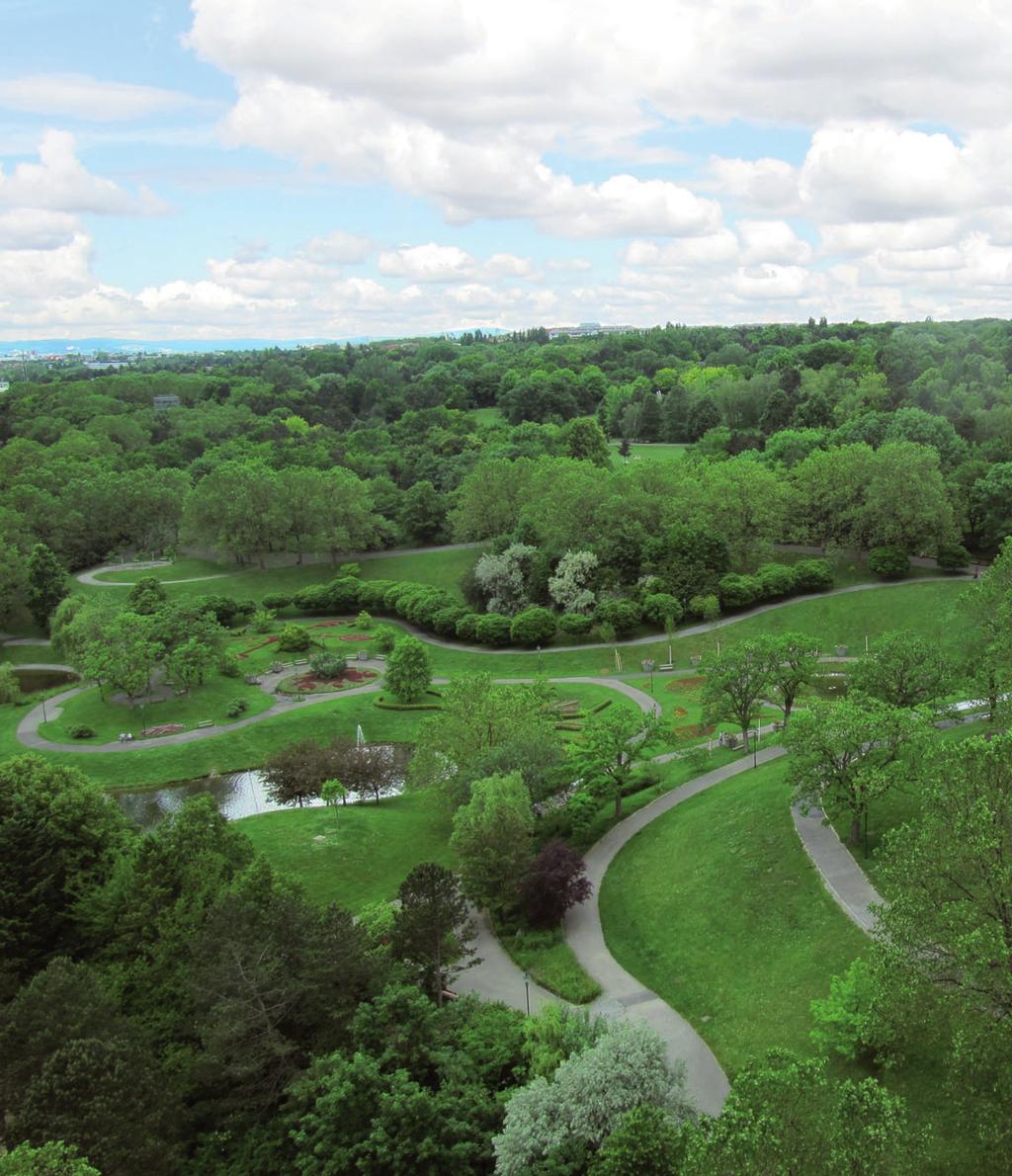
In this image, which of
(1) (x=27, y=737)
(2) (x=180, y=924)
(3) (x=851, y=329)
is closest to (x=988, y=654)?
(2) (x=180, y=924)

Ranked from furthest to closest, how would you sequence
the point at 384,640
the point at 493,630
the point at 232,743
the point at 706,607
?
1. the point at 384,640
2. the point at 493,630
3. the point at 706,607
4. the point at 232,743

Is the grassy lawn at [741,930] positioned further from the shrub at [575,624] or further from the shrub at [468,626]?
the shrub at [468,626]

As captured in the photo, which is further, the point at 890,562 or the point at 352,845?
the point at 890,562

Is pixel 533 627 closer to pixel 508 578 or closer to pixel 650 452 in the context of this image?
pixel 508 578

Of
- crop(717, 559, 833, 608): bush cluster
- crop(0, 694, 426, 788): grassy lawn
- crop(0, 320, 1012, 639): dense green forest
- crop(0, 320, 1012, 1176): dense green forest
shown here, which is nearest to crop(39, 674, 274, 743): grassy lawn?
crop(0, 320, 1012, 1176): dense green forest

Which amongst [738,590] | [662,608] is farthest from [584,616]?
[738,590]

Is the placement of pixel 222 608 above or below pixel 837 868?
above

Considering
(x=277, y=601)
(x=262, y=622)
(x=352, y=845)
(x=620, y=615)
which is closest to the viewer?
(x=352, y=845)

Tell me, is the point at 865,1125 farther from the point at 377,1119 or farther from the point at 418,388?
the point at 418,388
